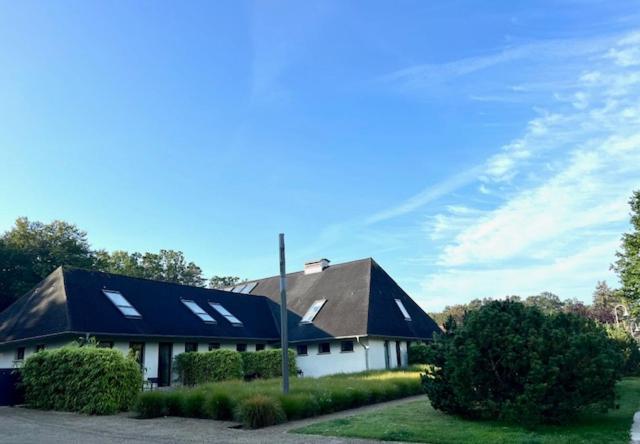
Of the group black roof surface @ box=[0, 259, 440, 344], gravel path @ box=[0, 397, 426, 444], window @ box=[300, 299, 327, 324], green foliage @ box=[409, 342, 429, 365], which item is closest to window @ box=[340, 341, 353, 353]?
black roof surface @ box=[0, 259, 440, 344]

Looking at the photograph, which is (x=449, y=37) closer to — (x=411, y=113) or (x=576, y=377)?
(x=411, y=113)

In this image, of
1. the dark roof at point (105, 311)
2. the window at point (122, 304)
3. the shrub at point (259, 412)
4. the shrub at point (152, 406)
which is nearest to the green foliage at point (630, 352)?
the dark roof at point (105, 311)

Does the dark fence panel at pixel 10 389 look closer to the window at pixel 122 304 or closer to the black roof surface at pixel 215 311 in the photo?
the black roof surface at pixel 215 311

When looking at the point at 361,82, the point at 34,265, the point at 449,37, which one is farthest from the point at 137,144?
the point at 34,265

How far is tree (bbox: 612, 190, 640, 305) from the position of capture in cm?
2588

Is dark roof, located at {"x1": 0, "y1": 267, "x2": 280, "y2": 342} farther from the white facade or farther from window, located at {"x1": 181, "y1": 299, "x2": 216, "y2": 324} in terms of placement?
the white facade

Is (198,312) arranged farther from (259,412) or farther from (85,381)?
(259,412)

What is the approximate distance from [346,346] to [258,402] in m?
14.7

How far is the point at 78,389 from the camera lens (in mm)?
14953

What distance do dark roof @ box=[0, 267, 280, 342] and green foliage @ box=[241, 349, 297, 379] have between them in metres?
2.09

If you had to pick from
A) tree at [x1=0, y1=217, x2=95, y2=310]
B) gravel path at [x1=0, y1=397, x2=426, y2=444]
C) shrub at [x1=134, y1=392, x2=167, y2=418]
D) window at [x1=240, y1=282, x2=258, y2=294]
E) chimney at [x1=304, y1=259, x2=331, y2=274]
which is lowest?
gravel path at [x1=0, y1=397, x2=426, y2=444]

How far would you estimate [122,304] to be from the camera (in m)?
22.2

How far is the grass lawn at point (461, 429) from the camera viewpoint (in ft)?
27.6

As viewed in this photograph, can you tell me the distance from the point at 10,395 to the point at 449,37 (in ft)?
59.1
